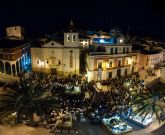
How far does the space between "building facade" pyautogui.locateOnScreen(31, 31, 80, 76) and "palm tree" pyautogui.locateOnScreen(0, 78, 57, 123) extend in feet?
58.6

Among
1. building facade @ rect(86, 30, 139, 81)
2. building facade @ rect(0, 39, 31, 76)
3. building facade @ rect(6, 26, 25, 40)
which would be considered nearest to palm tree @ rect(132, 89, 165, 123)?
building facade @ rect(86, 30, 139, 81)

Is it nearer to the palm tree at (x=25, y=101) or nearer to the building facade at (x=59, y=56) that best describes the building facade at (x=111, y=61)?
the building facade at (x=59, y=56)

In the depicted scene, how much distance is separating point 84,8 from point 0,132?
90745 millimetres

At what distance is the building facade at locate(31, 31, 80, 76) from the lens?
4478cm

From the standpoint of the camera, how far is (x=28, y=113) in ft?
86.3

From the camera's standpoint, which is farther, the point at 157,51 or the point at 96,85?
the point at 157,51

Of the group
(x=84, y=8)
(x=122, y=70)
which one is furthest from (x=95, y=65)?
(x=84, y=8)

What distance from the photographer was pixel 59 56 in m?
45.8

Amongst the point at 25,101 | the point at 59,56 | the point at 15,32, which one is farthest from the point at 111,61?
the point at 15,32

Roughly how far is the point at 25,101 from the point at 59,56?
2018 centimetres

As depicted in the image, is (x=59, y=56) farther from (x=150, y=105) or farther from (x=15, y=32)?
(x=150, y=105)

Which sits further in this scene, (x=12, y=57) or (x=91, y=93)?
(x=12, y=57)

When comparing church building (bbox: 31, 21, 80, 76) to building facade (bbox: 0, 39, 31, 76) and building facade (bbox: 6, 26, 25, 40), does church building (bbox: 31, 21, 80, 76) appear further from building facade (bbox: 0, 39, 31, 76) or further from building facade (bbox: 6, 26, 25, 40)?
building facade (bbox: 6, 26, 25, 40)

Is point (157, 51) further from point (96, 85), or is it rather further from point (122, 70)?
point (96, 85)
